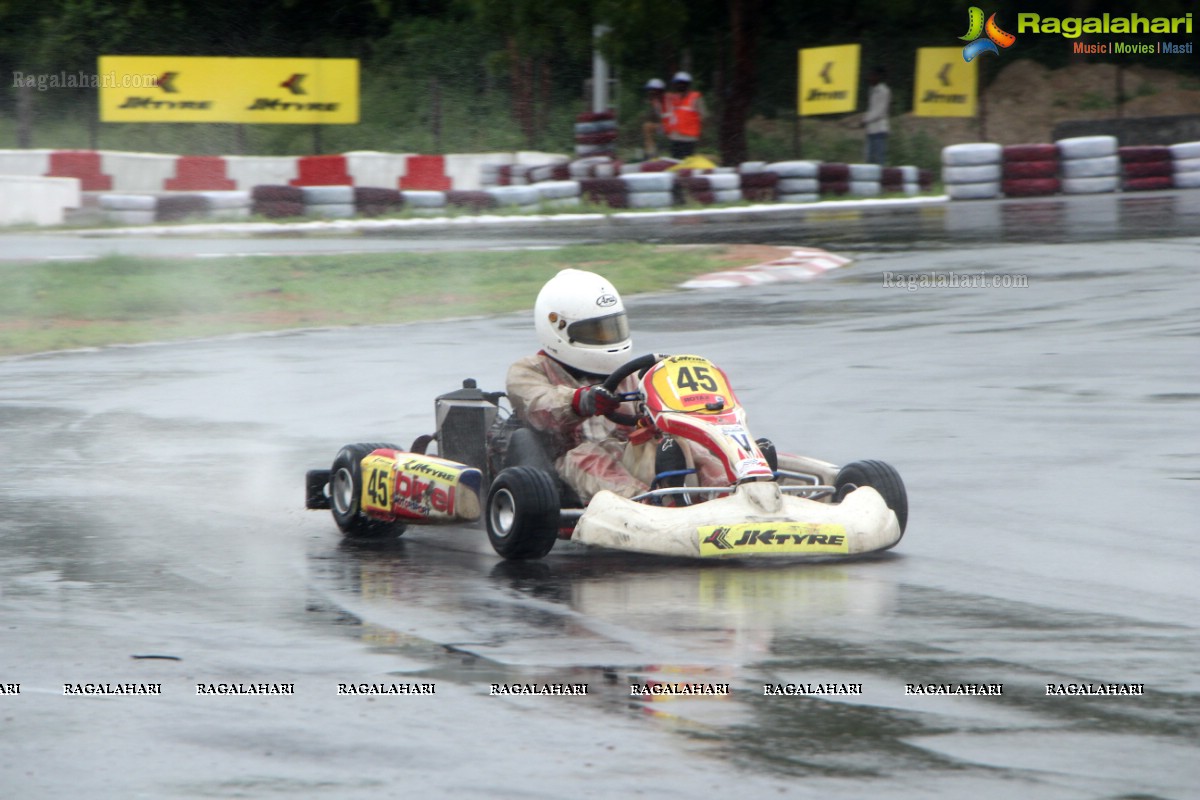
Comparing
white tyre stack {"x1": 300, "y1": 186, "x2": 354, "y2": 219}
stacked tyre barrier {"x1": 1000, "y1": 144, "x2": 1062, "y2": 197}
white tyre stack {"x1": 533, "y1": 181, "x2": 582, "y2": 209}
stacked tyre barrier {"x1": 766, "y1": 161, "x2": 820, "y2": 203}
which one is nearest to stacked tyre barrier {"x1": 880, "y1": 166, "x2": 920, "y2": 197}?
stacked tyre barrier {"x1": 766, "y1": 161, "x2": 820, "y2": 203}

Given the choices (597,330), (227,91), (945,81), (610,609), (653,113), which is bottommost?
(610,609)

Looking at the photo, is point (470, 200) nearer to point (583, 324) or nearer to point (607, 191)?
point (607, 191)

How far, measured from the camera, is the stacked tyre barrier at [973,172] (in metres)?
22.4

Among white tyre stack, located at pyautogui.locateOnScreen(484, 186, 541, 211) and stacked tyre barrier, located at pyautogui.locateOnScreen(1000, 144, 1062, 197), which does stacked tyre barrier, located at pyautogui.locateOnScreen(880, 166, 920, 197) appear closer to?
stacked tyre barrier, located at pyautogui.locateOnScreen(1000, 144, 1062, 197)

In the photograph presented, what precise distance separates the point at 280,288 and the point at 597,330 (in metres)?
8.86

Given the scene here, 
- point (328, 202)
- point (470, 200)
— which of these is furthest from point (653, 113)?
point (328, 202)

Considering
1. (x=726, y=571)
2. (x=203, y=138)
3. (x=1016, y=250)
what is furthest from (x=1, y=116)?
(x=726, y=571)

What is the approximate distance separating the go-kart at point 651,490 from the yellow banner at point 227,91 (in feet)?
58.6

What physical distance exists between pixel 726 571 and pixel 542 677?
1.63m

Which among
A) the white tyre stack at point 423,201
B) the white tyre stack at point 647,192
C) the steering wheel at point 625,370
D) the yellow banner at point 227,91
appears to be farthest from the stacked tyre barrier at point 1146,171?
the steering wheel at point 625,370

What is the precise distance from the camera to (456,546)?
684 cm

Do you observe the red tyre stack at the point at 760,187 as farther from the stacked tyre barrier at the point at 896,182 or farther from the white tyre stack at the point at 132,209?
the white tyre stack at the point at 132,209

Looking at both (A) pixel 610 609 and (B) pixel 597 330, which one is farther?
(B) pixel 597 330

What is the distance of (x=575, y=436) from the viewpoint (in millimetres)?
6793
